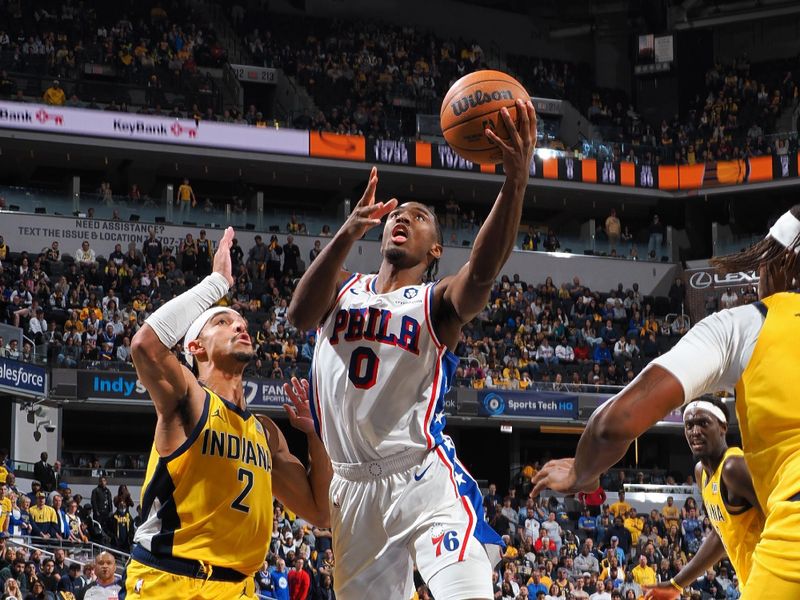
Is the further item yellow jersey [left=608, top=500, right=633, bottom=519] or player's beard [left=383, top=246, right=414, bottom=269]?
yellow jersey [left=608, top=500, right=633, bottom=519]

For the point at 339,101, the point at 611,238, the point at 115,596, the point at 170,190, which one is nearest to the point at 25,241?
the point at 170,190

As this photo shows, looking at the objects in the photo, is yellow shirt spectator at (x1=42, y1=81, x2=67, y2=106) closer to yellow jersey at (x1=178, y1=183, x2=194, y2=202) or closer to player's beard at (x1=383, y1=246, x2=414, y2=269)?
yellow jersey at (x1=178, y1=183, x2=194, y2=202)

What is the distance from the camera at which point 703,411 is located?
8086 millimetres

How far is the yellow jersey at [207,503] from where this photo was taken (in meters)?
5.77

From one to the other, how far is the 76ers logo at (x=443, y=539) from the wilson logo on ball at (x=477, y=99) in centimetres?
219

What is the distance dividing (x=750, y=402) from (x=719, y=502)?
4.31 metres

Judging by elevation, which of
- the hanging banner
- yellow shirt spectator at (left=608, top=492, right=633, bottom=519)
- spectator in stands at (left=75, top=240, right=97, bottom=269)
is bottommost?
yellow shirt spectator at (left=608, top=492, right=633, bottom=519)

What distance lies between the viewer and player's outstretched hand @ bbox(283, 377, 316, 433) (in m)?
6.46

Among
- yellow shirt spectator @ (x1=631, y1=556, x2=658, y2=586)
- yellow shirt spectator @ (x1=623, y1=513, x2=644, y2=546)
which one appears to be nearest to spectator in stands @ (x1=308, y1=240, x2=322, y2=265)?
yellow shirt spectator @ (x1=623, y1=513, x2=644, y2=546)

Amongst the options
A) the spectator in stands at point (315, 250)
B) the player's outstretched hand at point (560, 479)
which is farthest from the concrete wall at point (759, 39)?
the player's outstretched hand at point (560, 479)

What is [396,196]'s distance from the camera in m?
36.4

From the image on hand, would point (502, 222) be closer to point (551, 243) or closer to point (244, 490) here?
point (244, 490)

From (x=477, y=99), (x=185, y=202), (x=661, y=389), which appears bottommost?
(x=661, y=389)

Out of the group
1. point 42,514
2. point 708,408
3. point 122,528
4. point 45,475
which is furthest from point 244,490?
point 45,475
